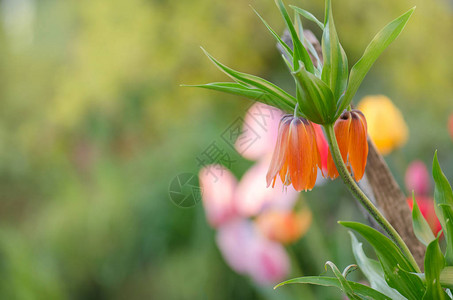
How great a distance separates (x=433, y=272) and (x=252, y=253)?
593 mm

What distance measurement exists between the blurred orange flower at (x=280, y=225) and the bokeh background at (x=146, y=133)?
0.19ft

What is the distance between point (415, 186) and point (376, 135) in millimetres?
139

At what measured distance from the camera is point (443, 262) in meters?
0.29

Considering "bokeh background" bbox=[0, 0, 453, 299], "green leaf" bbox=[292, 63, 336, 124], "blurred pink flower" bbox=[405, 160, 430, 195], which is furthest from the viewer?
"bokeh background" bbox=[0, 0, 453, 299]

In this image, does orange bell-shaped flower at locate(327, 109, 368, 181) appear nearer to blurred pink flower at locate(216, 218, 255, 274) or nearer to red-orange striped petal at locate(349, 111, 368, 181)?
red-orange striped petal at locate(349, 111, 368, 181)

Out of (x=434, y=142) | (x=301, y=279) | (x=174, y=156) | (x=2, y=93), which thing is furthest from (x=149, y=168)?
(x=2, y=93)

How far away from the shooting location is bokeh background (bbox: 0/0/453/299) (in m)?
1.39

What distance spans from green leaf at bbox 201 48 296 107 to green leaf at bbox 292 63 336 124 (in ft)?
0.04

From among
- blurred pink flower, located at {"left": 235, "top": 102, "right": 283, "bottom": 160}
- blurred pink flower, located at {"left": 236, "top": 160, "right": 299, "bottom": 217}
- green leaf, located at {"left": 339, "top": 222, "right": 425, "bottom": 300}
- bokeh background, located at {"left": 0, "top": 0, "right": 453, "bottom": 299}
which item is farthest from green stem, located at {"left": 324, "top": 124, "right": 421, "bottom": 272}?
bokeh background, located at {"left": 0, "top": 0, "right": 453, "bottom": 299}

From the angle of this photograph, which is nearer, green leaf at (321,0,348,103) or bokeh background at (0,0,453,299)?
green leaf at (321,0,348,103)

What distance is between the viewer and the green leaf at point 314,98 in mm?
266

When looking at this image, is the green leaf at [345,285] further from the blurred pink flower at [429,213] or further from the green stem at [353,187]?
the blurred pink flower at [429,213]

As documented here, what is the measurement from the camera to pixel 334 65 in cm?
28

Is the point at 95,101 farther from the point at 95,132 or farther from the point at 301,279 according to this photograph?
the point at 301,279
